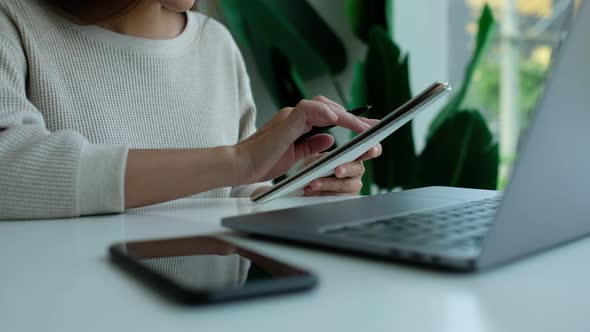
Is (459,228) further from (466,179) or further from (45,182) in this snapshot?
(466,179)

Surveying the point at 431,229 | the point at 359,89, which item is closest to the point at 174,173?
the point at 431,229

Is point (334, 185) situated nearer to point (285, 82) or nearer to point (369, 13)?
point (285, 82)

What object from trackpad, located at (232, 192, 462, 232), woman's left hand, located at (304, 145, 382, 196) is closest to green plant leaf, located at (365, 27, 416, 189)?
woman's left hand, located at (304, 145, 382, 196)

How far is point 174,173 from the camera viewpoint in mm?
671

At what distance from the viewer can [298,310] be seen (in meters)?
0.27

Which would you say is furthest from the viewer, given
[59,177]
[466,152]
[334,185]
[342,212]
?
[466,152]

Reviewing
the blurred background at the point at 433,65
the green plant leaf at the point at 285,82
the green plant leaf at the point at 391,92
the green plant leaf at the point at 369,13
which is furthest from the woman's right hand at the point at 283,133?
the green plant leaf at the point at 369,13

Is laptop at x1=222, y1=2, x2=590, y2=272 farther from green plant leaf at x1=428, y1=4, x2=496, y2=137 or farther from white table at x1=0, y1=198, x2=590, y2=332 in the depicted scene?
green plant leaf at x1=428, y1=4, x2=496, y2=137

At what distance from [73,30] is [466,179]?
43.4 inches

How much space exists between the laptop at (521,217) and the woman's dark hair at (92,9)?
2.11 ft

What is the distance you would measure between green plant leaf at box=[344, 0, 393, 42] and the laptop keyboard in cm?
140

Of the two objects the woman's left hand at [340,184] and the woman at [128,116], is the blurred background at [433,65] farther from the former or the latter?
the woman's left hand at [340,184]

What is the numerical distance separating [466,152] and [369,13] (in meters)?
0.56

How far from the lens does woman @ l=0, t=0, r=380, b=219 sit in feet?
2.03
